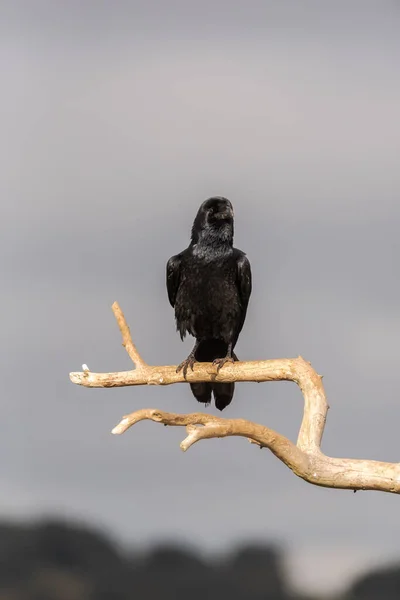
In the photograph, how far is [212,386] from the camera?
26.3ft

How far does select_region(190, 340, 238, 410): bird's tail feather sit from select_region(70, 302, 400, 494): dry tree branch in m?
0.42

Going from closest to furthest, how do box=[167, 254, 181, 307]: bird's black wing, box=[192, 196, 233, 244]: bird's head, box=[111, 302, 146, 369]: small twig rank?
1. box=[111, 302, 146, 369]: small twig
2. box=[192, 196, 233, 244]: bird's head
3. box=[167, 254, 181, 307]: bird's black wing

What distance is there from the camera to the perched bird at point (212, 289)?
Result: 7820mm

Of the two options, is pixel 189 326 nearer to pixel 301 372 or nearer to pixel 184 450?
pixel 301 372

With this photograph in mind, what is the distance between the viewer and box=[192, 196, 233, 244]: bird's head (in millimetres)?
7910

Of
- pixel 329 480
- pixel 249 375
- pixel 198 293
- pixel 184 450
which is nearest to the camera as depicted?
pixel 184 450

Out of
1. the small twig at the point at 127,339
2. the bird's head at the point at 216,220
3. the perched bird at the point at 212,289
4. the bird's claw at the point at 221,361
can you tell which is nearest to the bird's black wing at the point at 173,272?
the perched bird at the point at 212,289

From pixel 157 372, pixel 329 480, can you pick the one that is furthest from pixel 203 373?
pixel 329 480

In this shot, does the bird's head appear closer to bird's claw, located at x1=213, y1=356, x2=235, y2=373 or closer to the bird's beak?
the bird's beak

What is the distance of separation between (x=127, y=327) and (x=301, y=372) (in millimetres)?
1400

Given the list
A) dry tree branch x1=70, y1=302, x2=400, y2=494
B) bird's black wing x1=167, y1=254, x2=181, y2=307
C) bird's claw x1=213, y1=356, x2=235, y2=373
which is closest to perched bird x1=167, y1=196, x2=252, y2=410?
bird's black wing x1=167, y1=254, x2=181, y2=307

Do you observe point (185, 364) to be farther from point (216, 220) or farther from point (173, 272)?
point (216, 220)

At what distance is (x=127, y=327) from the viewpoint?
7523 millimetres

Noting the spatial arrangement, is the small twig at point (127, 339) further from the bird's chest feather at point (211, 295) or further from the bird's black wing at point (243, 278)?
the bird's black wing at point (243, 278)
